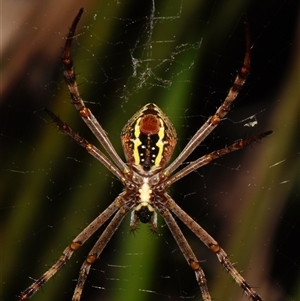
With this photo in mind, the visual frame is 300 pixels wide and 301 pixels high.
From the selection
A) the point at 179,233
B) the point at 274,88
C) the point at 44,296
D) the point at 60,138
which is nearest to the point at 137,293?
the point at 179,233

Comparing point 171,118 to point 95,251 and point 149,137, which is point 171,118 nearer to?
point 149,137

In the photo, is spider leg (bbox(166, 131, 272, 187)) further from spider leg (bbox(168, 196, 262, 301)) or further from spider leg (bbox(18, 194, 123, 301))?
spider leg (bbox(18, 194, 123, 301))

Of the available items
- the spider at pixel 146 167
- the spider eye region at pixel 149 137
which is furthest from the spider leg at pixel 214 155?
the spider eye region at pixel 149 137

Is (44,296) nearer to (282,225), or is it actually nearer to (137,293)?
(137,293)

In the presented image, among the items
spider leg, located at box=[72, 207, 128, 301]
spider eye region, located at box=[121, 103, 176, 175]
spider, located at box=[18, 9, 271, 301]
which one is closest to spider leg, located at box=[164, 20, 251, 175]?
spider, located at box=[18, 9, 271, 301]

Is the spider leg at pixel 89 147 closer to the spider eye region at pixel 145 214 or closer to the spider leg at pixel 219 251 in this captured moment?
the spider eye region at pixel 145 214

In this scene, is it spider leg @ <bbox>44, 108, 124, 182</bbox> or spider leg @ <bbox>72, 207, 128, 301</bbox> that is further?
spider leg @ <bbox>72, 207, 128, 301</bbox>
